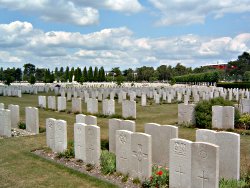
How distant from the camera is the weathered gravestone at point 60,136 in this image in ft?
33.1

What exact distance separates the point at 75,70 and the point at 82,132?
80.7m

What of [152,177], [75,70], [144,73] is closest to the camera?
[152,177]

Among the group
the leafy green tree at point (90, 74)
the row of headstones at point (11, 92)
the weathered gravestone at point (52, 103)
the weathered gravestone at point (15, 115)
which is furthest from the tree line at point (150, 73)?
the weathered gravestone at point (15, 115)

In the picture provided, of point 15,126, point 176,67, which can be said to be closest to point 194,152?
point 15,126

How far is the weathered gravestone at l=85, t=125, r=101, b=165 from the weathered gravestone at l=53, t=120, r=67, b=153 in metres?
1.30

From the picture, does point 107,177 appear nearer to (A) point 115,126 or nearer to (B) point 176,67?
(A) point 115,126

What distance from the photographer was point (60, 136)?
33.4 ft

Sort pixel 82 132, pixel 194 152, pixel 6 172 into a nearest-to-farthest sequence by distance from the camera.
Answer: pixel 194 152 → pixel 6 172 → pixel 82 132

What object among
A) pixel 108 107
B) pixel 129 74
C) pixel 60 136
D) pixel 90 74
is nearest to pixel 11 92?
pixel 108 107

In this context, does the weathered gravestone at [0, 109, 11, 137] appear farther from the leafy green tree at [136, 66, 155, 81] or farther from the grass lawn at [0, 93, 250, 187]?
the leafy green tree at [136, 66, 155, 81]

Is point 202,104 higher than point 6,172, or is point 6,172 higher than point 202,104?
point 202,104

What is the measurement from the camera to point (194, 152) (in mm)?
6527

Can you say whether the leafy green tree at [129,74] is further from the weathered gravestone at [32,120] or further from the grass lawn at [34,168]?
the grass lawn at [34,168]

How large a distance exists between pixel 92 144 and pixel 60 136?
174 cm
